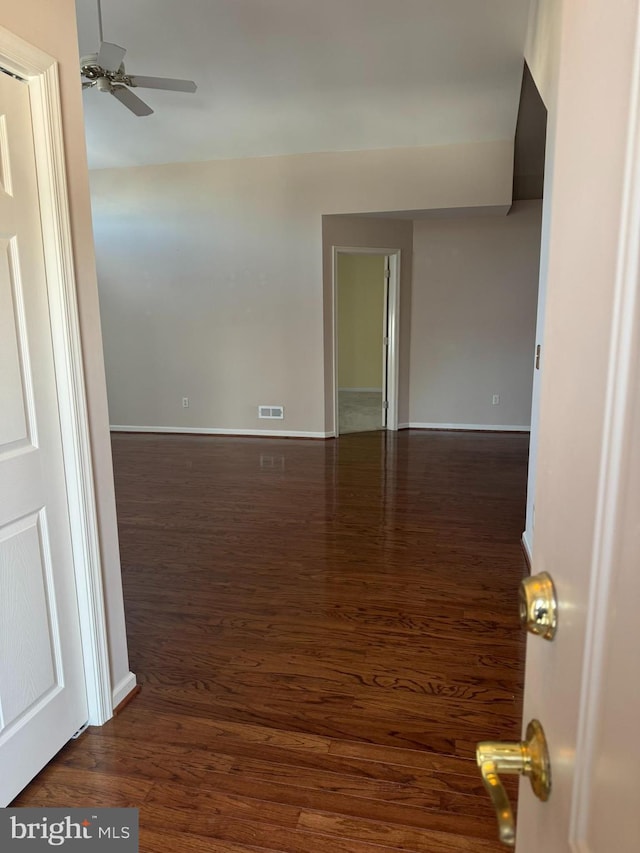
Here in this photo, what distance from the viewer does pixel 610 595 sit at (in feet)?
1.39

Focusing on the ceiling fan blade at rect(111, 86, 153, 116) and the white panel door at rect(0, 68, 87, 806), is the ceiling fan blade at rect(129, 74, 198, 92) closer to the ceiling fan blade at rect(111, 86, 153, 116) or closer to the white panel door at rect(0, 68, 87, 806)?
the ceiling fan blade at rect(111, 86, 153, 116)

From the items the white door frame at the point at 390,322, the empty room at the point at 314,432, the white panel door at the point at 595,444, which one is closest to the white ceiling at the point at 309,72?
the empty room at the point at 314,432

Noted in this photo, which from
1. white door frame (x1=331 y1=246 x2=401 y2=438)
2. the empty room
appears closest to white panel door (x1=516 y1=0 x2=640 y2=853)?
the empty room

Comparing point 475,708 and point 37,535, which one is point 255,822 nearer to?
point 475,708

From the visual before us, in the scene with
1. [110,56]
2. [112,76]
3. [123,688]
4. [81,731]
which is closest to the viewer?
[81,731]

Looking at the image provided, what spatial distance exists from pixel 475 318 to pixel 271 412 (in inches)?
105

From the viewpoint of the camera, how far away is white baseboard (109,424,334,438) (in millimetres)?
6152

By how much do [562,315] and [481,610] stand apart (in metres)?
2.25

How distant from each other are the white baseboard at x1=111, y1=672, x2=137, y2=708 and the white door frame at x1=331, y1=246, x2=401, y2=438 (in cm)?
438

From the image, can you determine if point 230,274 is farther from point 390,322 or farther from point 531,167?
point 531,167

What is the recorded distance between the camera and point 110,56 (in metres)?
2.94

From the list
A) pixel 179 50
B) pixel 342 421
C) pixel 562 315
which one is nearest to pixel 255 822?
pixel 562 315

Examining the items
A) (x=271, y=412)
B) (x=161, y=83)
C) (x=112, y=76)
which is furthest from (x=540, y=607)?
(x=271, y=412)

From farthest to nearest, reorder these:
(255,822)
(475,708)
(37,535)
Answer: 1. (475,708)
2. (37,535)
3. (255,822)
